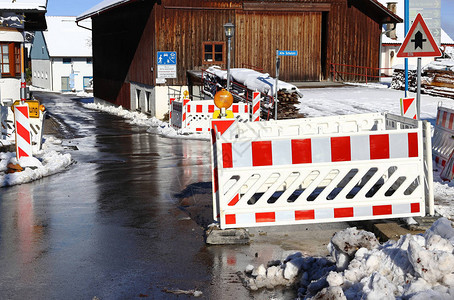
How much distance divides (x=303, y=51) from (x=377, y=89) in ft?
14.4

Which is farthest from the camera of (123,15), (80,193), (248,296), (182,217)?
(123,15)

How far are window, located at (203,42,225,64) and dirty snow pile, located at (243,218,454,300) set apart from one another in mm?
27016

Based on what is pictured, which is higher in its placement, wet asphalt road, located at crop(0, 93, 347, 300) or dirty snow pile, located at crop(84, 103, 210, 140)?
dirty snow pile, located at crop(84, 103, 210, 140)

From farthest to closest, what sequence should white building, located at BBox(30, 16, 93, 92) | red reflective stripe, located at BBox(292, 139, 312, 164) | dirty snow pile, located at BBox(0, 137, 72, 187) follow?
white building, located at BBox(30, 16, 93, 92) < dirty snow pile, located at BBox(0, 137, 72, 187) < red reflective stripe, located at BBox(292, 139, 312, 164)

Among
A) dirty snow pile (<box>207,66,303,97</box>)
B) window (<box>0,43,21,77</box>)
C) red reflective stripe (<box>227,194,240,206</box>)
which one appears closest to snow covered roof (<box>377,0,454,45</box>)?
dirty snow pile (<box>207,66,303,97</box>)

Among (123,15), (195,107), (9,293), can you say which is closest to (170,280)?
(9,293)

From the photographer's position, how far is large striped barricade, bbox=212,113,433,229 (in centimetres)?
775

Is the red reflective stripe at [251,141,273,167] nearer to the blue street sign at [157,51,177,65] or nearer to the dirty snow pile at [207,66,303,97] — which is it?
the dirty snow pile at [207,66,303,97]

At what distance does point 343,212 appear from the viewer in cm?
799

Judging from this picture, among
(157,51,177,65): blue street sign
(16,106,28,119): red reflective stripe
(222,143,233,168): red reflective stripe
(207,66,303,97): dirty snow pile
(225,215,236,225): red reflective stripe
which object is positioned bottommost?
(225,215,236,225): red reflective stripe

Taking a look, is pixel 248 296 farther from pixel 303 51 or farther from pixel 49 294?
pixel 303 51

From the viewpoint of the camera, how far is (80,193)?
11734mm

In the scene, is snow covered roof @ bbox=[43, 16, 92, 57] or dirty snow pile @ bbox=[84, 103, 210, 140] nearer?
dirty snow pile @ bbox=[84, 103, 210, 140]

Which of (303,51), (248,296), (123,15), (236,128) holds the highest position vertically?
(123,15)
